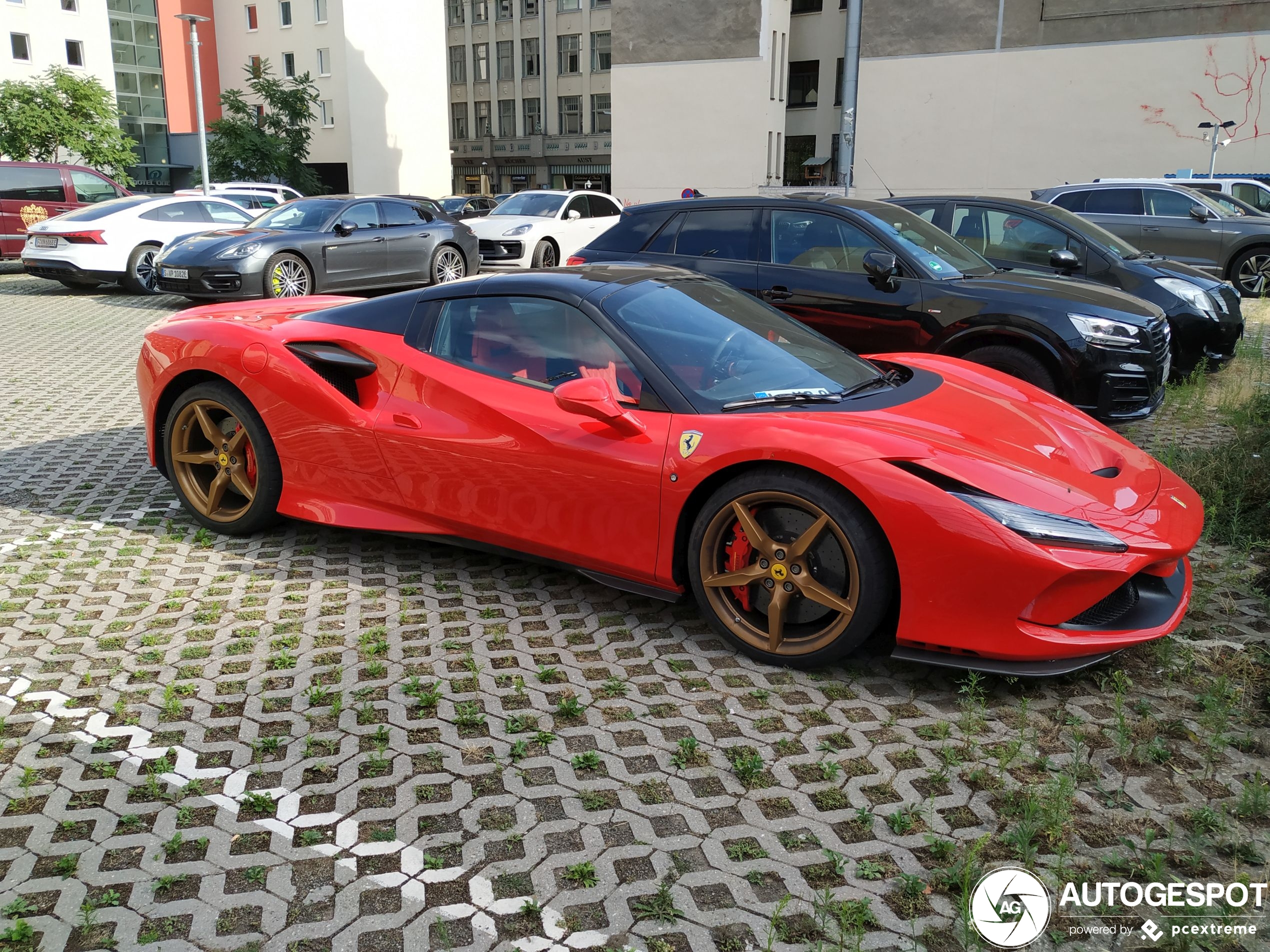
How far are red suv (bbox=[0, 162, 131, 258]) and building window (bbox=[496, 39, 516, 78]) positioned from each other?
1884 inches

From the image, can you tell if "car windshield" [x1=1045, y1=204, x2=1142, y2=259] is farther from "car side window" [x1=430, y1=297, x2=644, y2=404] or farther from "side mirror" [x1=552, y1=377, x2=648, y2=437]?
"side mirror" [x1=552, y1=377, x2=648, y2=437]

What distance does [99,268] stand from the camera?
15.9m

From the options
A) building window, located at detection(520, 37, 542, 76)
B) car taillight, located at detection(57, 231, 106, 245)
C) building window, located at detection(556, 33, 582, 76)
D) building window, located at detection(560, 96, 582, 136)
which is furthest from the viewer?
building window, located at detection(520, 37, 542, 76)

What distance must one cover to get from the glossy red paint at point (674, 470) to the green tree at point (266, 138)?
126 ft

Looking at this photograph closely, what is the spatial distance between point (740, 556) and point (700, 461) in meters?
0.40

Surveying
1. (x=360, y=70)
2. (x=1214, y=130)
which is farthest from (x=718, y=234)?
(x=360, y=70)

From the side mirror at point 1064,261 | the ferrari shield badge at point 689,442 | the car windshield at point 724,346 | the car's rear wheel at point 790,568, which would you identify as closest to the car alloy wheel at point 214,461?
the car windshield at point 724,346

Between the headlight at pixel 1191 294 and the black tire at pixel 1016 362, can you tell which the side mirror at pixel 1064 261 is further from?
the black tire at pixel 1016 362

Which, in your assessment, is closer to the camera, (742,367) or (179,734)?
(179,734)

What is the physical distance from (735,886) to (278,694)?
185cm

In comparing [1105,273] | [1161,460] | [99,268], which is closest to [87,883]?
[1161,460]

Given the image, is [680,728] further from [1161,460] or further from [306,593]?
[1161,460]

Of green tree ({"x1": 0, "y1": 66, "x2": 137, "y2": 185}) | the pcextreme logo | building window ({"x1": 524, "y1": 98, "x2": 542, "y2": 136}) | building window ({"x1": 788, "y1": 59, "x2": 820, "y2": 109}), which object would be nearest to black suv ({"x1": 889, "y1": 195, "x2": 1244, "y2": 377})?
the pcextreme logo

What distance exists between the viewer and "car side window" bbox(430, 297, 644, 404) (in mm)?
4164
